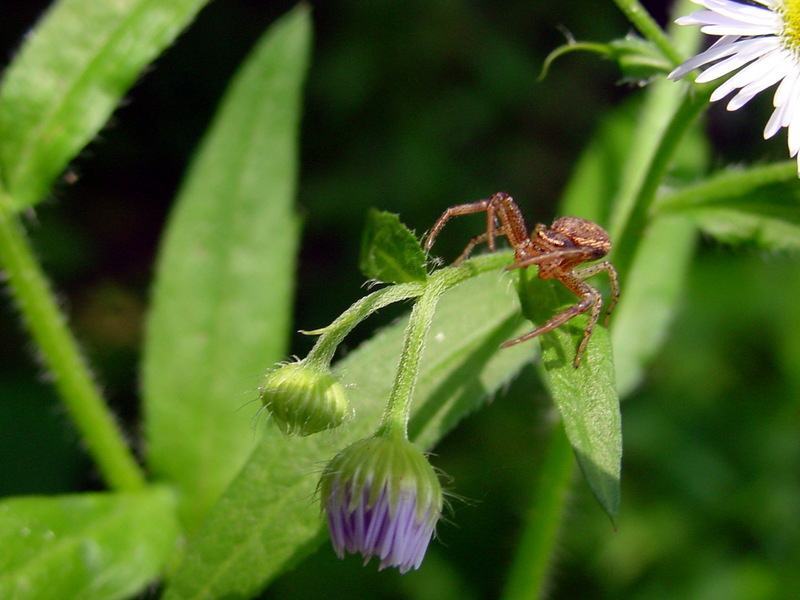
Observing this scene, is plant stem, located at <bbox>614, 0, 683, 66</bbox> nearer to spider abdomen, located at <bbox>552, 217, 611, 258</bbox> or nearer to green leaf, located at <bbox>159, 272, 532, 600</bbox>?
spider abdomen, located at <bbox>552, 217, 611, 258</bbox>

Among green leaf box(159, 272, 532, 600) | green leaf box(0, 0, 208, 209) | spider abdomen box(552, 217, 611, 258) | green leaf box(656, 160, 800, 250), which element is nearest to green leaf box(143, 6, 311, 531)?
green leaf box(0, 0, 208, 209)

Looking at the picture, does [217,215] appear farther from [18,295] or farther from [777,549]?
[777,549]

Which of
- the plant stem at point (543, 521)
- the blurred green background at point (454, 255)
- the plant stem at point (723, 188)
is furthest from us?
the blurred green background at point (454, 255)

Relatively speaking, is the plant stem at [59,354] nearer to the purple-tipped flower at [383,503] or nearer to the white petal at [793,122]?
the purple-tipped flower at [383,503]

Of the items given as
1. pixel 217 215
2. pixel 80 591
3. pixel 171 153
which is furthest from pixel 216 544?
pixel 171 153

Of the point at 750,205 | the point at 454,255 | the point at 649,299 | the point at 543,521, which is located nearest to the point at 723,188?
the point at 750,205

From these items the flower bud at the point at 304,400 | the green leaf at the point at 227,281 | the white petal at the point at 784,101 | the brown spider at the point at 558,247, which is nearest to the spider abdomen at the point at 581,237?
the brown spider at the point at 558,247
